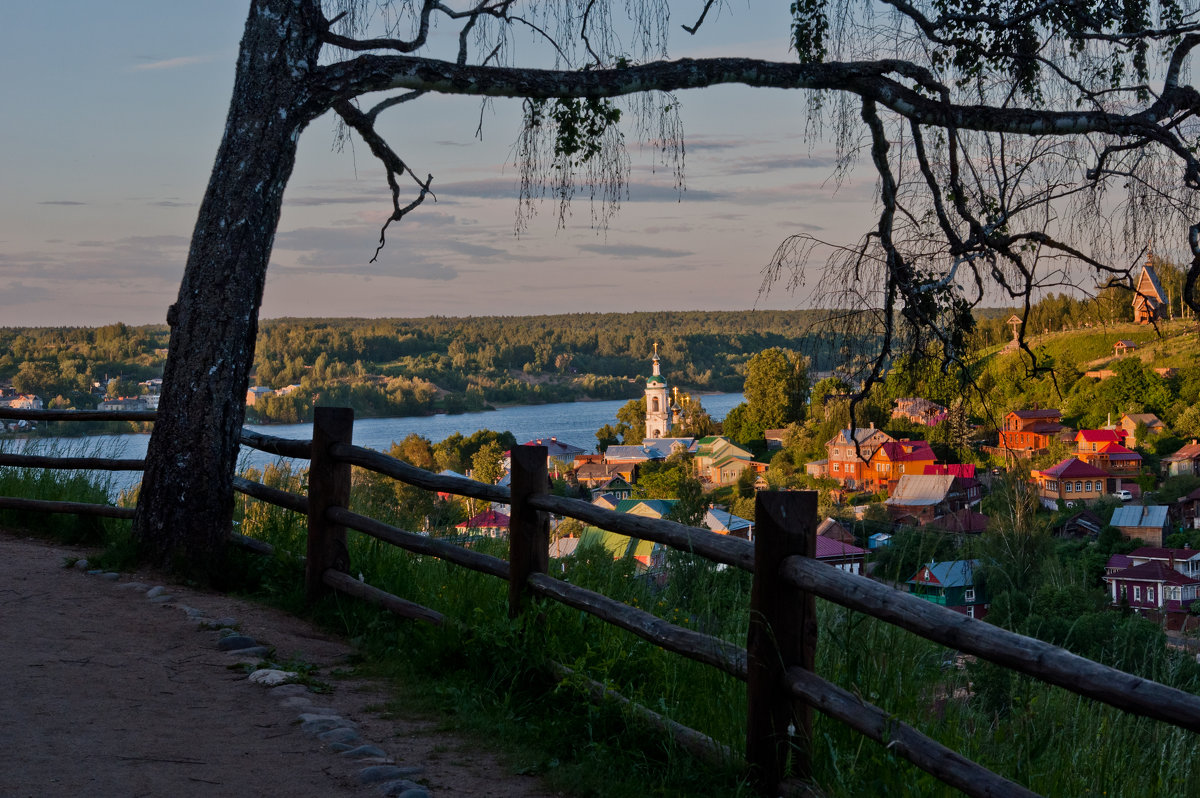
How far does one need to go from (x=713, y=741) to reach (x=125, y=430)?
7581 millimetres

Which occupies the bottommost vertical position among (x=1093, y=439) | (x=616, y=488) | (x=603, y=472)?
(x=603, y=472)

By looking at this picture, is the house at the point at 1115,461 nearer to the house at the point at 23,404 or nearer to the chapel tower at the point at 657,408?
the chapel tower at the point at 657,408

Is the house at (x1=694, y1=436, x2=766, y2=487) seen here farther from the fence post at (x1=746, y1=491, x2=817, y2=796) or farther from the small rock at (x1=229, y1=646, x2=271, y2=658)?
the fence post at (x1=746, y1=491, x2=817, y2=796)

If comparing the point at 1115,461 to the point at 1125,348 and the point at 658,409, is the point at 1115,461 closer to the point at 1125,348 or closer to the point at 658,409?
the point at 1125,348

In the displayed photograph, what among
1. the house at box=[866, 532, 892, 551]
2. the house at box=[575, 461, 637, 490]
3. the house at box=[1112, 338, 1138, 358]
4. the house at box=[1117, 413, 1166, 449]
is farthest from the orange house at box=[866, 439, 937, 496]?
the house at box=[866, 532, 892, 551]

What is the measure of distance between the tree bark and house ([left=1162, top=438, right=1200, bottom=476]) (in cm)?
5797

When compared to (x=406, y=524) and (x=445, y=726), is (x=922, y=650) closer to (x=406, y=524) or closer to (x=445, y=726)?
(x=445, y=726)

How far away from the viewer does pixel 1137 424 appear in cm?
6331

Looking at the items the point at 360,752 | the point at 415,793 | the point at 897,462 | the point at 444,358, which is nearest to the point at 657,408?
the point at 444,358

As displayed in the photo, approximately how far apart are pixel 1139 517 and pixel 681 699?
135 ft

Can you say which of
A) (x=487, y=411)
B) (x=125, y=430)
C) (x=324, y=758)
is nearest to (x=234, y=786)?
(x=324, y=758)

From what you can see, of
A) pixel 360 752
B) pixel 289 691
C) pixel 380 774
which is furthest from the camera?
pixel 289 691

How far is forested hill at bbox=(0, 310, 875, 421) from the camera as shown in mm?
18156

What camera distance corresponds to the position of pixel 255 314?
20.7 ft
